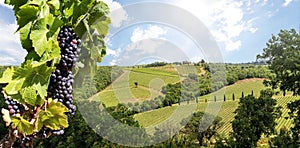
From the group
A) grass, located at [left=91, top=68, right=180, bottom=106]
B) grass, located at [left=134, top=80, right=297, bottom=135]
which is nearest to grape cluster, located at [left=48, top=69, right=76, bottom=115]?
grass, located at [left=134, top=80, right=297, bottom=135]

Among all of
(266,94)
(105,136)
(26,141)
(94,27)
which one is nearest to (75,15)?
(94,27)

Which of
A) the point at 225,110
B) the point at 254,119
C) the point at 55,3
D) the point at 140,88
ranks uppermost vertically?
the point at 140,88

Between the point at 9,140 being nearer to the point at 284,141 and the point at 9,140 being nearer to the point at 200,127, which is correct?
the point at 284,141

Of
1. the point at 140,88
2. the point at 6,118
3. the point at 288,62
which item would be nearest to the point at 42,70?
the point at 6,118

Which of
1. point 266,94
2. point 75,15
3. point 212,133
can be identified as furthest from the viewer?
point 212,133

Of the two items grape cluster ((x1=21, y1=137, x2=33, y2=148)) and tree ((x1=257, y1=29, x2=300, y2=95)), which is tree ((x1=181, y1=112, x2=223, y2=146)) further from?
grape cluster ((x1=21, y1=137, x2=33, y2=148))

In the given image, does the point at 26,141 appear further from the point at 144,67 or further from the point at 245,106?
the point at 144,67

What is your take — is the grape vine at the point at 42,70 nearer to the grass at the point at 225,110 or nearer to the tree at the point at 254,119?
the tree at the point at 254,119
